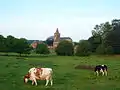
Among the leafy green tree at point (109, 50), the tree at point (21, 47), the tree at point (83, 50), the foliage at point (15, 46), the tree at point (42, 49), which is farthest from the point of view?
the tree at point (42, 49)

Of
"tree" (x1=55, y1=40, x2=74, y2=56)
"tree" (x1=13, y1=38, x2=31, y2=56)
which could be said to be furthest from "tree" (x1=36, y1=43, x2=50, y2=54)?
"tree" (x1=13, y1=38, x2=31, y2=56)

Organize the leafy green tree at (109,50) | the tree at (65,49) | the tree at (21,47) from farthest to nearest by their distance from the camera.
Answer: the tree at (65,49)
the tree at (21,47)
the leafy green tree at (109,50)

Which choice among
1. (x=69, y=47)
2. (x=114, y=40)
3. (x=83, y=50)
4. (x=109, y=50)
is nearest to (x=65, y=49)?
(x=69, y=47)

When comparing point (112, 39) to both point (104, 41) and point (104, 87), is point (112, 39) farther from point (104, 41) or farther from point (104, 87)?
point (104, 87)

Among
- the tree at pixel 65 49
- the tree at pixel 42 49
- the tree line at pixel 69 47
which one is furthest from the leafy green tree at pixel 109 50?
the tree at pixel 42 49

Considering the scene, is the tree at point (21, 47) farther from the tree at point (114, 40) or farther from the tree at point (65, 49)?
the tree at point (114, 40)

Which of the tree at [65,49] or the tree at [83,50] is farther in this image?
the tree at [65,49]

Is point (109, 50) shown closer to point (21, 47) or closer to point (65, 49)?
point (65, 49)

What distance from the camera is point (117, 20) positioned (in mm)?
138875

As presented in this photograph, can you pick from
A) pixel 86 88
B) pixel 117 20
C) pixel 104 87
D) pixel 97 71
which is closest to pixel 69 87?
pixel 86 88

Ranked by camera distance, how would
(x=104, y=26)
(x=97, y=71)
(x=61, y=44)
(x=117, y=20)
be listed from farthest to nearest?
(x=104, y=26) → (x=117, y=20) → (x=61, y=44) → (x=97, y=71)

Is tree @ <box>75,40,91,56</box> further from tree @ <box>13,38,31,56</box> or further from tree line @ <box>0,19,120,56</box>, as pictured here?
tree @ <box>13,38,31,56</box>

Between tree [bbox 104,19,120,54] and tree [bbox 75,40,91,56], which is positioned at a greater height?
tree [bbox 104,19,120,54]

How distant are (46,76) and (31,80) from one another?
1.57m
